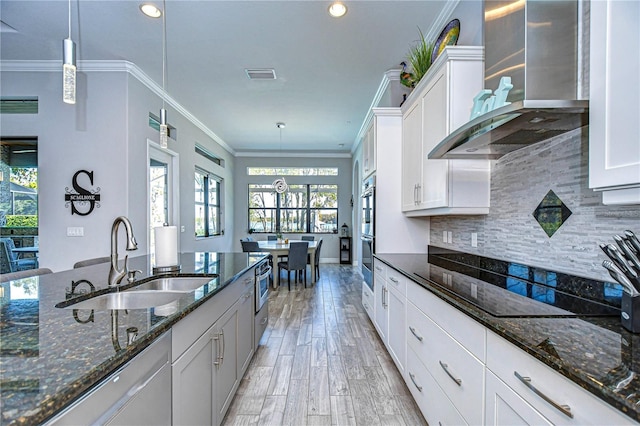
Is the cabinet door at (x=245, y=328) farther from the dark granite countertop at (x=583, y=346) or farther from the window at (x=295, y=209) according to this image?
the window at (x=295, y=209)

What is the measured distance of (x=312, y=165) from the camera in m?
8.70

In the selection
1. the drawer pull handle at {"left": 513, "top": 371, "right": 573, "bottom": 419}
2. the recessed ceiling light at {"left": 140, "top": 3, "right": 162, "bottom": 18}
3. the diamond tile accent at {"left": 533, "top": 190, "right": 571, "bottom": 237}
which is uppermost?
the recessed ceiling light at {"left": 140, "top": 3, "right": 162, "bottom": 18}

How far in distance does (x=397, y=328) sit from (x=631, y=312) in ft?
5.19

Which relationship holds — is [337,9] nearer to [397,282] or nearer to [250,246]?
[397,282]

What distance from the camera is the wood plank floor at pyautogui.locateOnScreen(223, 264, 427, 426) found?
6.34 ft

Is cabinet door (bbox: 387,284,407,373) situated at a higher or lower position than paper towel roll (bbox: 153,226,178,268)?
lower

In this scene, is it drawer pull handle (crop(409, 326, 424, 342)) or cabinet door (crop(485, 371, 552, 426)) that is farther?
drawer pull handle (crop(409, 326, 424, 342))

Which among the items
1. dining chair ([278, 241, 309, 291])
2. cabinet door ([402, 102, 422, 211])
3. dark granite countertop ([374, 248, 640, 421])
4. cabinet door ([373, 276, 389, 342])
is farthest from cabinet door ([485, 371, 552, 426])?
dining chair ([278, 241, 309, 291])

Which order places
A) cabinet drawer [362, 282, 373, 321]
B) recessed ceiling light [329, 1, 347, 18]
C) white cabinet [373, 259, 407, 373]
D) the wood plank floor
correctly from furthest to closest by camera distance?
cabinet drawer [362, 282, 373, 321] < recessed ceiling light [329, 1, 347, 18] < white cabinet [373, 259, 407, 373] < the wood plank floor

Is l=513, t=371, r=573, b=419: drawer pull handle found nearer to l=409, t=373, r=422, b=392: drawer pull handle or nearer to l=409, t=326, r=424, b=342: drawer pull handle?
l=409, t=326, r=424, b=342: drawer pull handle

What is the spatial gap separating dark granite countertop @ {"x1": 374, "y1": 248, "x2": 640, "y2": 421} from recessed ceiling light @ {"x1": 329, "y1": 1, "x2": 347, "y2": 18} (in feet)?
8.55

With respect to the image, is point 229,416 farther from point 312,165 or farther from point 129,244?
point 312,165

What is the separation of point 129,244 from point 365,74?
350 centimetres

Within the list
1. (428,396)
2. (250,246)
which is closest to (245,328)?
(428,396)
